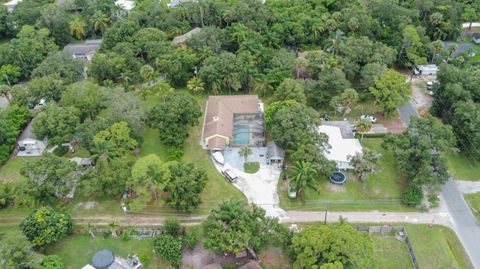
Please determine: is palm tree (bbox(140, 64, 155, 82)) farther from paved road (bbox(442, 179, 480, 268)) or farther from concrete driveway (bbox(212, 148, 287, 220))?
paved road (bbox(442, 179, 480, 268))

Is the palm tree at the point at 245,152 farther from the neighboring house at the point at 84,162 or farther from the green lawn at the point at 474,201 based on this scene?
the green lawn at the point at 474,201

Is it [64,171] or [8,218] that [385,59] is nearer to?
[64,171]

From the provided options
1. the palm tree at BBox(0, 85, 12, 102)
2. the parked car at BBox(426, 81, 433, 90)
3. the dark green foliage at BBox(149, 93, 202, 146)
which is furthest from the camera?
the parked car at BBox(426, 81, 433, 90)

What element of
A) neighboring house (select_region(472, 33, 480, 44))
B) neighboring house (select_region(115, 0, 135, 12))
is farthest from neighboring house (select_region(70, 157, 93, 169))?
neighboring house (select_region(472, 33, 480, 44))

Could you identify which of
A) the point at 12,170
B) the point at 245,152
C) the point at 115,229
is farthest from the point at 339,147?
the point at 12,170

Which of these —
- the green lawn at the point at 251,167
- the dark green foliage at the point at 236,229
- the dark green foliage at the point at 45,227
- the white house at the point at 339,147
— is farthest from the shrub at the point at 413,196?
the dark green foliage at the point at 45,227

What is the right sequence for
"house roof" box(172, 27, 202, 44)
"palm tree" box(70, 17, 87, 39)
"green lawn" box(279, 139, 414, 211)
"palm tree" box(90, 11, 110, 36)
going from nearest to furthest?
"green lawn" box(279, 139, 414, 211)
"house roof" box(172, 27, 202, 44)
"palm tree" box(70, 17, 87, 39)
"palm tree" box(90, 11, 110, 36)

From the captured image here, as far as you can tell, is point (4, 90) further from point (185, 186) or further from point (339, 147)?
point (339, 147)
